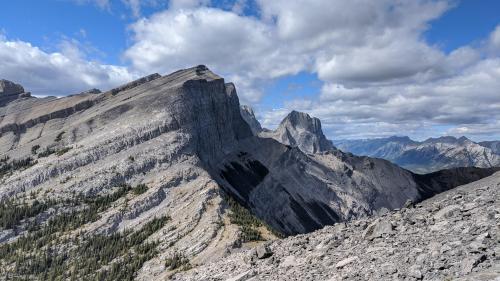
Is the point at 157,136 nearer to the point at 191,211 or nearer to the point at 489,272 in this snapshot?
the point at 191,211

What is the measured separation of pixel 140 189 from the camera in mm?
125438

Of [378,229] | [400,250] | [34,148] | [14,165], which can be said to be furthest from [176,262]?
[34,148]

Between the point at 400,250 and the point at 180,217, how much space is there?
3021 inches

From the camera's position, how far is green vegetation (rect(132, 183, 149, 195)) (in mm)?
124250

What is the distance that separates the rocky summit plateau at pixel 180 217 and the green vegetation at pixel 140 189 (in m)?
0.48

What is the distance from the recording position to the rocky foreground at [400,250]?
96.2 ft

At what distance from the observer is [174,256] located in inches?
3413

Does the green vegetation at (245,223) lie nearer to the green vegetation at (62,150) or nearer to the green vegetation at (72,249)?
the green vegetation at (72,249)

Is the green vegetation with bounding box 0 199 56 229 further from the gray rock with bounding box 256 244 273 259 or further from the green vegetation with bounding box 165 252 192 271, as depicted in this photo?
the gray rock with bounding box 256 244 273 259

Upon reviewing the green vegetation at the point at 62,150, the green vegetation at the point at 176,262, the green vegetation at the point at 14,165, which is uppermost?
the green vegetation at the point at 62,150

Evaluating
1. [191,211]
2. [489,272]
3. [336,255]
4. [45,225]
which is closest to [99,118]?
[45,225]

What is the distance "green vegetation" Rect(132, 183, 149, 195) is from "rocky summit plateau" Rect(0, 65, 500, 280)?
1.57ft

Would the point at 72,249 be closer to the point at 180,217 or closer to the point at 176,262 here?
the point at 180,217

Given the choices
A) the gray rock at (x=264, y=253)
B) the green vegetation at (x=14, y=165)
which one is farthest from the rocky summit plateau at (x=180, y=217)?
the green vegetation at (x=14, y=165)
